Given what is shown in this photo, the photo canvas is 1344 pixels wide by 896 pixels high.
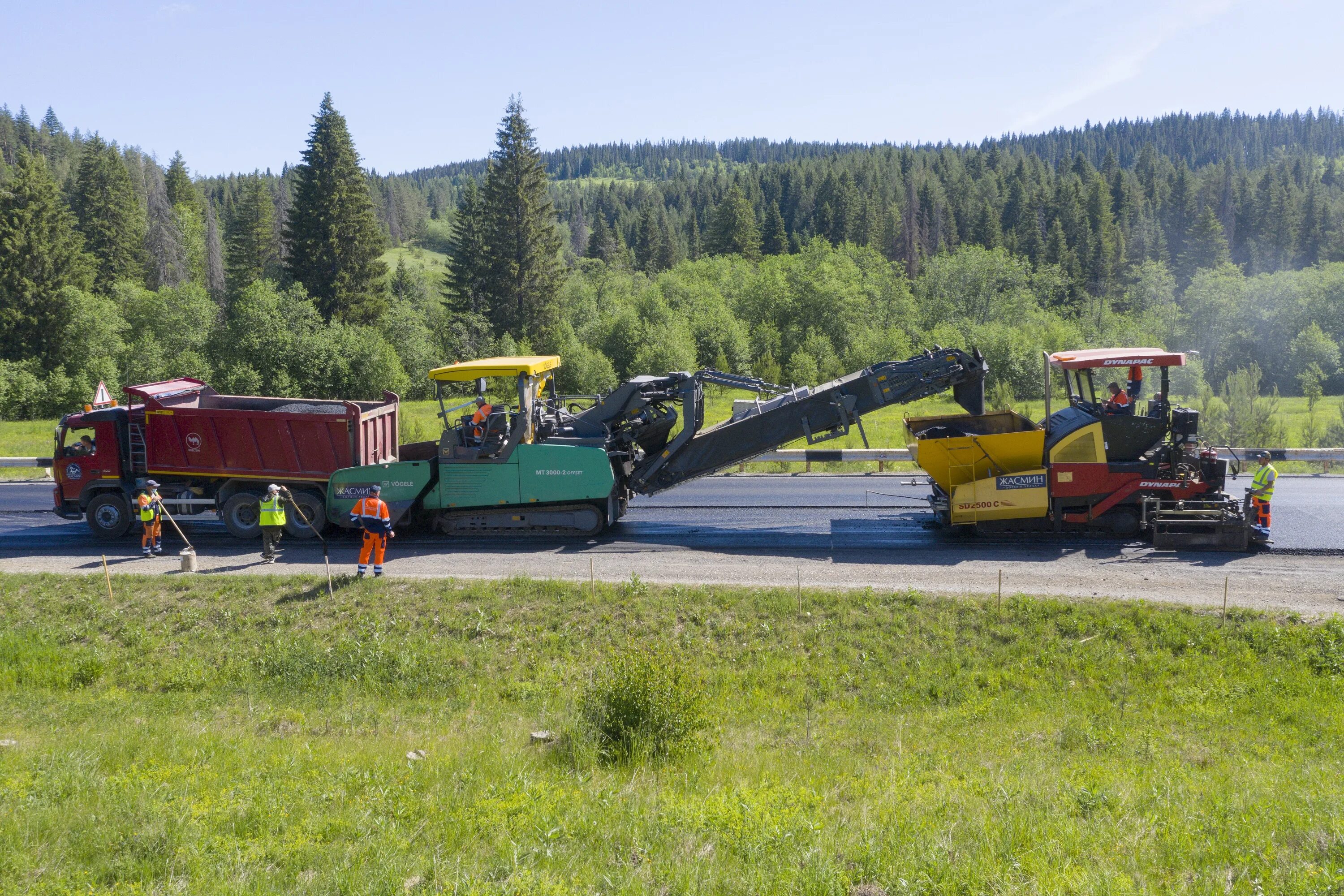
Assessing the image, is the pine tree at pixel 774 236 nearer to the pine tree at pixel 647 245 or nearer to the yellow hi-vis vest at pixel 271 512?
the pine tree at pixel 647 245

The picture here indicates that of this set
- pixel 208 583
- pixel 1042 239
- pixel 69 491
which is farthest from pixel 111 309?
pixel 1042 239

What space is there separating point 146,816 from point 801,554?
1077 centimetres

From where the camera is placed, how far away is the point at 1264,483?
1519 centimetres

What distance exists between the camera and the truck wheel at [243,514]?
17516 millimetres

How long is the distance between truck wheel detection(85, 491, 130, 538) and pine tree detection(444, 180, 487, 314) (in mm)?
37550

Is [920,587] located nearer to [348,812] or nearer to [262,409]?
[348,812]

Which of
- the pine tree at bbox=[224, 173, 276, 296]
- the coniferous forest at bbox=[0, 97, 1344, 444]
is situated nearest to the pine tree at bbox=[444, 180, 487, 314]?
the coniferous forest at bbox=[0, 97, 1344, 444]

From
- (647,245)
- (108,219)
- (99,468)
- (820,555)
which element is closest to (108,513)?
(99,468)

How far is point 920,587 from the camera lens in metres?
13.5

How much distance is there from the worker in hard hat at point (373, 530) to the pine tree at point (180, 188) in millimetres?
98699

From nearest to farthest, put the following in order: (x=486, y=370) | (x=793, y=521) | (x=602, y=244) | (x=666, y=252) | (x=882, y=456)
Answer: (x=486, y=370) → (x=793, y=521) → (x=882, y=456) → (x=666, y=252) → (x=602, y=244)

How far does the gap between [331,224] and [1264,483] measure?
A: 45.6 meters

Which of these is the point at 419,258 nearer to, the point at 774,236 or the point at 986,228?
the point at 774,236

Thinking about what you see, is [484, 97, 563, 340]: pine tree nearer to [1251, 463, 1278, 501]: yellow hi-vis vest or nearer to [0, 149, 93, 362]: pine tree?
[0, 149, 93, 362]: pine tree
